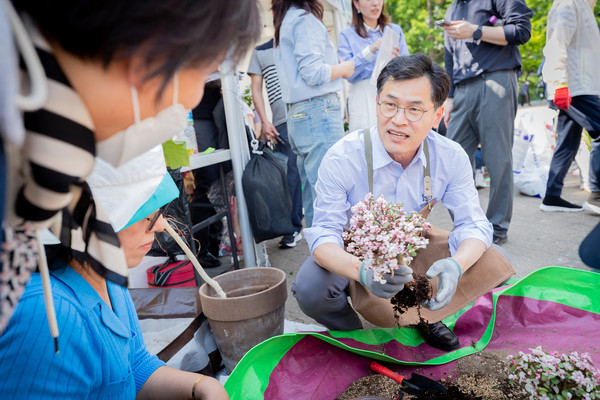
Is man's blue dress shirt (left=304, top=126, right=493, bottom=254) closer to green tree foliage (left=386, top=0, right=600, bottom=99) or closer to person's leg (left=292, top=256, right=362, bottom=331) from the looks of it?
person's leg (left=292, top=256, right=362, bottom=331)

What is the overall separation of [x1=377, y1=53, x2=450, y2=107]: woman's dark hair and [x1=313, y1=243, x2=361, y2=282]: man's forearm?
929mm

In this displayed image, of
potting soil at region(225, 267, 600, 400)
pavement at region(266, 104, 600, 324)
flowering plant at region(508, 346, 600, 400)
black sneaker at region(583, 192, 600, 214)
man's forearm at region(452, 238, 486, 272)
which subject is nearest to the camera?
flowering plant at region(508, 346, 600, 400)

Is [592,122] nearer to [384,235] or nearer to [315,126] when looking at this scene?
[315,126]

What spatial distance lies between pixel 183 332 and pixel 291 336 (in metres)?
0.52

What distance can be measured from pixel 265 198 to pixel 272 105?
4.42 ft

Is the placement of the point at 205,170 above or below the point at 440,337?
above

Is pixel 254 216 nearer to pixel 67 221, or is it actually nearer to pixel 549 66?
pixel 67 221

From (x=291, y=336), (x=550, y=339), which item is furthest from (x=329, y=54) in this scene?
(x=550, y=339)

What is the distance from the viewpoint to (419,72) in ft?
6.68

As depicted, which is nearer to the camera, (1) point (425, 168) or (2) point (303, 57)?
(1) point (425, 168)

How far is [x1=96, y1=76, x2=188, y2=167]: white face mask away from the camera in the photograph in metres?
0.55

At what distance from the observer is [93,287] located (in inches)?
43.6

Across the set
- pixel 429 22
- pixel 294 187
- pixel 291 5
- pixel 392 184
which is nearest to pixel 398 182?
pixel 392 184

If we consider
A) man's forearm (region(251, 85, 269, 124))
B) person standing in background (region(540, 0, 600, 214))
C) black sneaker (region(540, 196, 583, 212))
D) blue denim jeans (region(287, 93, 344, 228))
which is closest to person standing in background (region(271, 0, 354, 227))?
blue denim jeans (region(287, 93, 344, 228))
